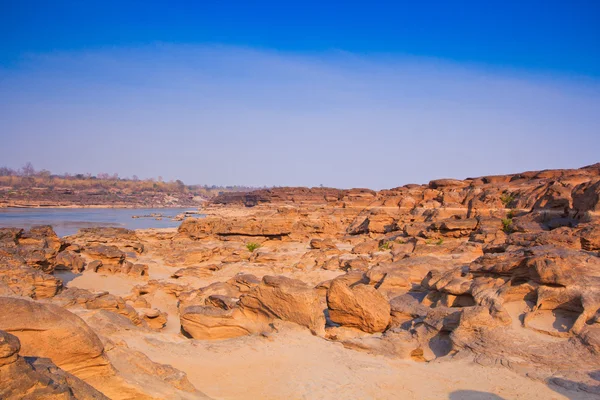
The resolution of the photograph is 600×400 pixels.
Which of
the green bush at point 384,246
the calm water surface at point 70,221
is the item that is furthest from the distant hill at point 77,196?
the green bush at point 384,246

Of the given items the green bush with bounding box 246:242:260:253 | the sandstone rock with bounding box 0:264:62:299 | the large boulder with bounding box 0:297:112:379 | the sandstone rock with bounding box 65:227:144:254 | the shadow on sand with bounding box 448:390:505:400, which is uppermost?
the large boulder with bounding box 0:297:112:379

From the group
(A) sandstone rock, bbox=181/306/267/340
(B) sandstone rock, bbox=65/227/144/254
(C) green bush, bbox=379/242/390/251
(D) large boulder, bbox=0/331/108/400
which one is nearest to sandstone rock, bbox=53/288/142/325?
(A) sandstone rock, bbox=181/306/267/340

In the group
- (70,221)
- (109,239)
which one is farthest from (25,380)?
(70,221)

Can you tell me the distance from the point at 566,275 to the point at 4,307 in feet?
29.7

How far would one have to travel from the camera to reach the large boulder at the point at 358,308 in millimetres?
9188

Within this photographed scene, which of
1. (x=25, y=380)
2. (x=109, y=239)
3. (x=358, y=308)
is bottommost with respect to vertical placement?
(x=109, y=239)

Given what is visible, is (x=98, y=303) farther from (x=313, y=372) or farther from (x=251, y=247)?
(x=251, y=247)

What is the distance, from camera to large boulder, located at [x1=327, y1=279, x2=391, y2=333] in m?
9.19

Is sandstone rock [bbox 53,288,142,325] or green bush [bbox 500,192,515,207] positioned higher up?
green bush [bbox 500,192,515,207]

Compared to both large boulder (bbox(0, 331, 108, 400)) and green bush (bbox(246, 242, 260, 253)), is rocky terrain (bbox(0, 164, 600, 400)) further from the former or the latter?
green bush (bbox(246, 242, 260, 253))

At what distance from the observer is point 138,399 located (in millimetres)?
4320

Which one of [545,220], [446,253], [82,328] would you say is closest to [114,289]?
[82,328]

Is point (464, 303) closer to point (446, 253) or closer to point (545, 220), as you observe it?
point (446, 253)

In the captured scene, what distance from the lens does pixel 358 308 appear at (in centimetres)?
920
